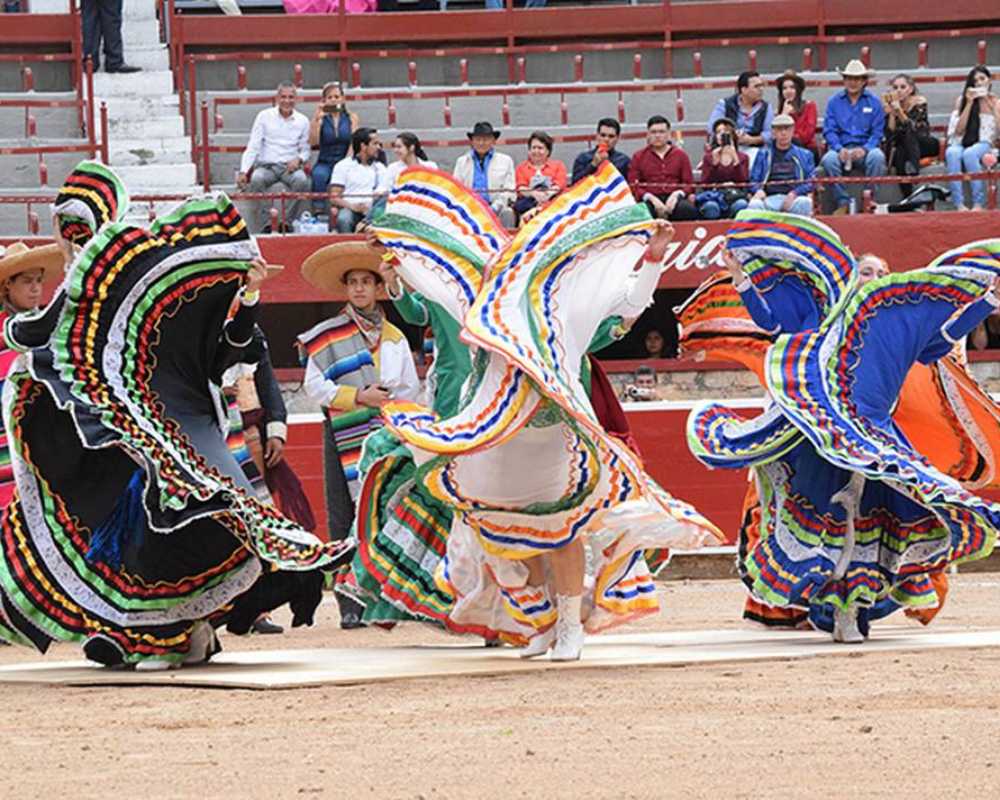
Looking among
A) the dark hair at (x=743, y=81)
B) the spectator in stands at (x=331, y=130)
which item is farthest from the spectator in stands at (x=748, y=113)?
the spectator in stands at (x=331, y=130)

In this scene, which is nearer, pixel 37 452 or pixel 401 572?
pixel 37 452

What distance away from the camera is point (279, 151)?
60.0ft

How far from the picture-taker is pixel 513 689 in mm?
8531

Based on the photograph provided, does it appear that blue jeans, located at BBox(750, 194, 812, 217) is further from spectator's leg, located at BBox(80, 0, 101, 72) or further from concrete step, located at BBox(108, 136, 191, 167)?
spectator's leg, located at BBox(80, 0, 101, 72)

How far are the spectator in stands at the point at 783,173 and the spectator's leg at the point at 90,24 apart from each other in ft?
18.4

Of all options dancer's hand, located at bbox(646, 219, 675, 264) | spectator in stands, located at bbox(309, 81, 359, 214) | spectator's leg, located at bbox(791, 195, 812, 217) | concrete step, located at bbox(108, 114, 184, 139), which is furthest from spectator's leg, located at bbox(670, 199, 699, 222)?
dancer's hand, located at bbox(646, 219, 675, 264)

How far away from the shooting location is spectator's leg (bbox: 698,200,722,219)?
57.5 ft

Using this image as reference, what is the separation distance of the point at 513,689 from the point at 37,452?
2.02 m

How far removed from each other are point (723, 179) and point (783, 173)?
0.40 meters

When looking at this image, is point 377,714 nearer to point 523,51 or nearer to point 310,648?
point 310,648

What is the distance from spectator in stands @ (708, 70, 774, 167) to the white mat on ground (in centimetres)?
797

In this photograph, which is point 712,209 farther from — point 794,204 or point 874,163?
point 874,163

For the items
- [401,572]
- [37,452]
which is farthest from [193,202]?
[401,572]

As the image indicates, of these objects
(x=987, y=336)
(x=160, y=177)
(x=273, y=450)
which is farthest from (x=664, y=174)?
(x=273, y=450)
